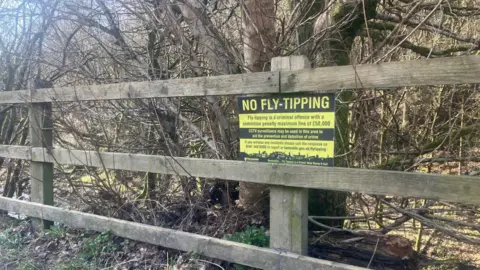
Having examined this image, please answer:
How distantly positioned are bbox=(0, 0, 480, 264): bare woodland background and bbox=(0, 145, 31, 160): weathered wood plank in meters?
0.46

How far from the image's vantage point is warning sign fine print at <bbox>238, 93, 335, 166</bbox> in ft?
9.54

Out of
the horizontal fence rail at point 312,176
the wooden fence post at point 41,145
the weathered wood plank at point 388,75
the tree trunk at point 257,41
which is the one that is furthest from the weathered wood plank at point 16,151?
the weathered wood plank at point 388,75

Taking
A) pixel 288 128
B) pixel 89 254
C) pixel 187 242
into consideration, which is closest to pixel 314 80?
pixel 288 128

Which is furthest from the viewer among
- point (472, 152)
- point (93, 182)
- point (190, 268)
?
point (93, 182)

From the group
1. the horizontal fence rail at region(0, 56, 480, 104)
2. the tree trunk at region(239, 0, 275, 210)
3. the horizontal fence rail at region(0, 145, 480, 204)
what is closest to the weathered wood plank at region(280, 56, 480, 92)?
the horizontal fence rail at region(0, 56, 480, 104)

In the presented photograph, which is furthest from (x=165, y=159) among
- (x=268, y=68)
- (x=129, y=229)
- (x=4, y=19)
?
(x=4, y=19)

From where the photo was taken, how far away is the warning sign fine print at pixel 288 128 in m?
2.91

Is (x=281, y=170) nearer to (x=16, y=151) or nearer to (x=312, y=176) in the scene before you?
(x=312, y=176)

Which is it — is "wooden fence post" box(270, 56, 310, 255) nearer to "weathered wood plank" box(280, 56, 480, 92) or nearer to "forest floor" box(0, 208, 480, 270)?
"weathered wood plank" box(280, 56, 480, 92)

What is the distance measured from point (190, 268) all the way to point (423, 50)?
3.48 metres

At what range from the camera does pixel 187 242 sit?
3607 millimetres

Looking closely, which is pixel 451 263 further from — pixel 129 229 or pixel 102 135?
pixel 102 135

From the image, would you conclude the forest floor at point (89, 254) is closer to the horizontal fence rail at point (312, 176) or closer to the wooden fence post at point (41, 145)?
the wooden fence post at point (41, 145)

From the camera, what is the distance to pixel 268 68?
3.90m
